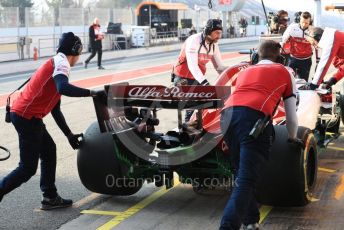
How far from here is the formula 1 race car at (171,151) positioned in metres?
5.57

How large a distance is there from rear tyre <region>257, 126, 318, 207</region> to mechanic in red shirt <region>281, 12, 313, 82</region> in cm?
500

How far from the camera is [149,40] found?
3997 cm

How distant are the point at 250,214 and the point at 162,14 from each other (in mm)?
43699

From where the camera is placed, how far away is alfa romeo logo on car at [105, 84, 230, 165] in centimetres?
562

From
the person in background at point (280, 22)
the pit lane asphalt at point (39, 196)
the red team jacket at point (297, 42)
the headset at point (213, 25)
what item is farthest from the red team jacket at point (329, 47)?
the person in background at point (280, 22)

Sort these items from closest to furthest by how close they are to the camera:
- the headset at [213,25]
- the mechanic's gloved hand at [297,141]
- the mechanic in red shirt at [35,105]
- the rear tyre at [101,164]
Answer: the mechanic's gloved hand at [297,141] → the mechanic in red shirt at [35,105] → the rear tyre at [101,164] → the headset at [213,25]

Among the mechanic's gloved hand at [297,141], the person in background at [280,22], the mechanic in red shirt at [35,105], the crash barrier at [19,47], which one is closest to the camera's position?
the mechanic's gloved hand at [297,141]

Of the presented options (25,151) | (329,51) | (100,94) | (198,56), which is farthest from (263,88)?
(329,51)

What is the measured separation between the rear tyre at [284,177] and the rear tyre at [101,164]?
135 centimetres

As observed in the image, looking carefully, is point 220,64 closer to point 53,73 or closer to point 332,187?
point 332,187

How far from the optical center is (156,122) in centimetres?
607

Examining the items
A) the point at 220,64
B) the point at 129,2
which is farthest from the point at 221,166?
the point at 129,2

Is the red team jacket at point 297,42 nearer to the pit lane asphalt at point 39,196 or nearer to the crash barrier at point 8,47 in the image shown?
the pit lane asphalt at point 39,196

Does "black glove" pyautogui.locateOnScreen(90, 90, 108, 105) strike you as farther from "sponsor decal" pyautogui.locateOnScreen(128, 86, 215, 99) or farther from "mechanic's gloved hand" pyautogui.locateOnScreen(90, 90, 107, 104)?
"sponsor decal" pyautogui.locateOnScreen(128, 86, 215, 99)
